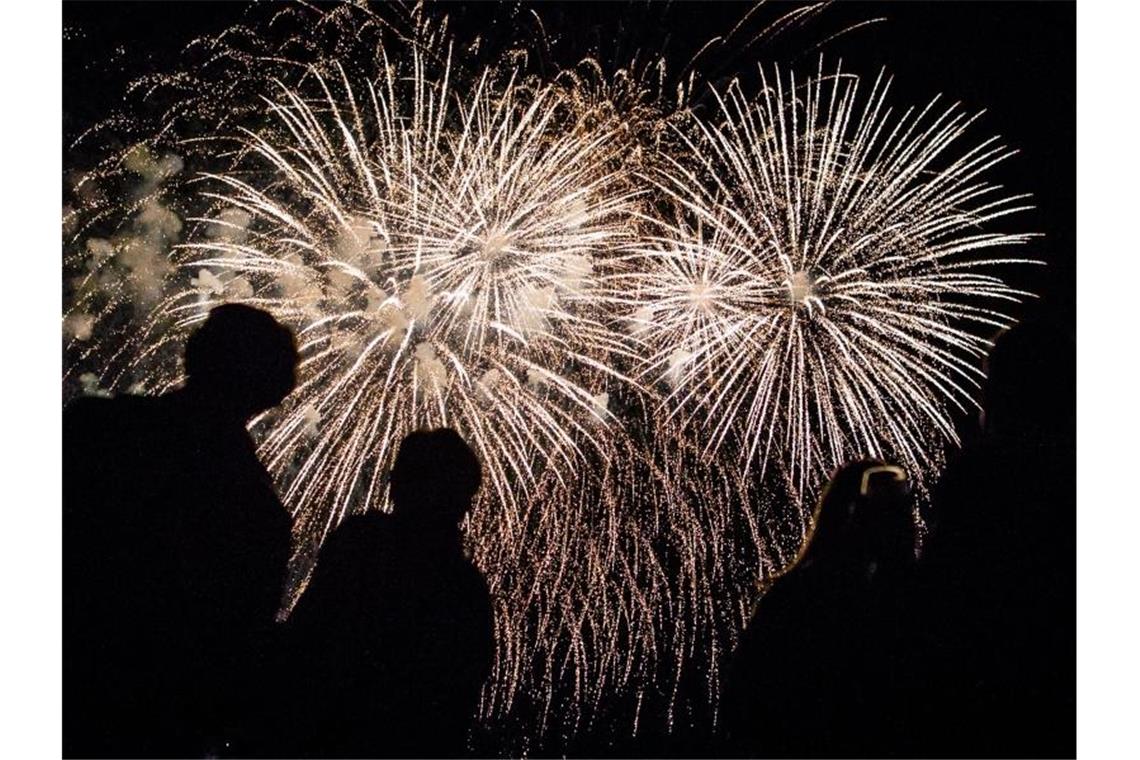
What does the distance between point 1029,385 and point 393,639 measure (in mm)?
2485

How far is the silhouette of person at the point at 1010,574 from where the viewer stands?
103 inches

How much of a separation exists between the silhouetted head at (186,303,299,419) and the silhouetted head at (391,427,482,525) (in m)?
0.47

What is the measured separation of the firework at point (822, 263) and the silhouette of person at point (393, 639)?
3.18 m

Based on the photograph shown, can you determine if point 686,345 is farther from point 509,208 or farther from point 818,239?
point 509,208

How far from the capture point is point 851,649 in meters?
2.35

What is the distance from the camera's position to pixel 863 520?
8.12 ft

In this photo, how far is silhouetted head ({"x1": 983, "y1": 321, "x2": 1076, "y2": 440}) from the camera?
293cm

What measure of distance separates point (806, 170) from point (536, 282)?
→ 6.61 feet

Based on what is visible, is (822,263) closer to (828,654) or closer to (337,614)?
(828,654)

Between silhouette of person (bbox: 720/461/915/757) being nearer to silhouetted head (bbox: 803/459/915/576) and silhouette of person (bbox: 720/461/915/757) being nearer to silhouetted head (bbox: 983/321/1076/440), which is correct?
silhouetted head (bbox: 803/459/915/576)

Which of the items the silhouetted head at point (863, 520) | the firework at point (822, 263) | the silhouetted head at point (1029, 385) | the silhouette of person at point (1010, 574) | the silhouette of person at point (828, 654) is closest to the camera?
the silhouette of person at point (828, 654)

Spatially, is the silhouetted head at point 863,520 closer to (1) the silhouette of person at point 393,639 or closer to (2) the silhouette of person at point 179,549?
(1) the silhouette of person at point 393,639

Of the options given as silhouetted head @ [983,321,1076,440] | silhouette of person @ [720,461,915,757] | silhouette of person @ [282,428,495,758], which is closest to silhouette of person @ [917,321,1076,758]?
silhouetted head @ [983,321,1076,440]

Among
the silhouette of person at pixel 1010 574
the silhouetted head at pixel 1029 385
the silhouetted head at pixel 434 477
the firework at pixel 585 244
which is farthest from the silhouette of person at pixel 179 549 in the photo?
the silhouetted head at pixel 1029 385
